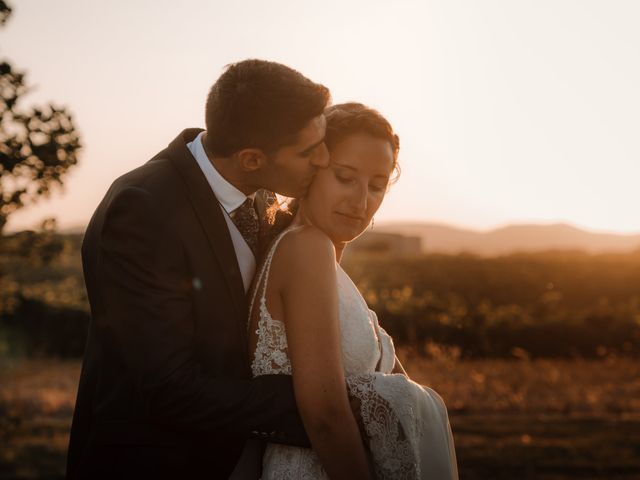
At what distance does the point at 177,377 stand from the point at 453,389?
8.61m

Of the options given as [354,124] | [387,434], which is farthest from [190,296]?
[354,124]

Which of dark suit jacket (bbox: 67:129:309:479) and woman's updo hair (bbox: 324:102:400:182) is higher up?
woman's updo hair (bbox: 324:102:400:182)

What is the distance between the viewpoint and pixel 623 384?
1189 centimetres

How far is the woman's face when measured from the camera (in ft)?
11.3

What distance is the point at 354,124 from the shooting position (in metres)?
3.49

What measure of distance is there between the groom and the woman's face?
0.27 ft

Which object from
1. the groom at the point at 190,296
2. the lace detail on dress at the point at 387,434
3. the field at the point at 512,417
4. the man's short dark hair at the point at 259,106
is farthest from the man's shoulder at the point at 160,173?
the field at the point at 512,417

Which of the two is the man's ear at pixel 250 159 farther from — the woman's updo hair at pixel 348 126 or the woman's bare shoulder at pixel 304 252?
the woman's bare shoulder at pixel 304 252

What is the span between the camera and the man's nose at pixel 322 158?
3.46 m

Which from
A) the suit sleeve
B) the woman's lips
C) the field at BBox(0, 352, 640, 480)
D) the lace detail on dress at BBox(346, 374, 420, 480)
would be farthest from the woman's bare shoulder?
the field at BBox(0, 352, 640, 480)

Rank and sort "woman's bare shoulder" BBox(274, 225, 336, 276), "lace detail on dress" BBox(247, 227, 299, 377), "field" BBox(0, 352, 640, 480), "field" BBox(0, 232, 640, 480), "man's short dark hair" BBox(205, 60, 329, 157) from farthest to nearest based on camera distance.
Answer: "field" BBox(0, 232, 640, 480)
"field" BBox(0, 352, 640, 480)
"man's short dark hair" BBox(205, 60, 329, 157)
"lace detail on dress" BBox(247, 227, 299, 377)
"woman's bare shoulder" BBox(274, 225, 336, 276)

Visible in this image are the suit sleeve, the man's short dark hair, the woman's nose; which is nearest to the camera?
the suit sleeve

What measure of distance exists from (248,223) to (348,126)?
0.64 meters

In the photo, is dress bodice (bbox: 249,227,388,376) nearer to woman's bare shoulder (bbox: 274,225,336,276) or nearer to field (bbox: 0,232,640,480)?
woman's bare shoulder (bbox: 274,225,336,276)
